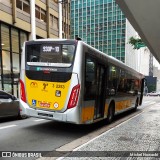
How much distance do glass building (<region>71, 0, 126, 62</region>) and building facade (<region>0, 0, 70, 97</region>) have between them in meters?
56.5

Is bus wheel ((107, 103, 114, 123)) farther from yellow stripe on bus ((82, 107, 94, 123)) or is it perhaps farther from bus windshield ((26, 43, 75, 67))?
bus windshield ((26, 43, 75, 67))

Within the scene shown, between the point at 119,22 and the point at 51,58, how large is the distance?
81.4m

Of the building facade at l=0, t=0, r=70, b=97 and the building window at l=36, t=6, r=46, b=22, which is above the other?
the building window at l=36, t=6, r=46, b=22

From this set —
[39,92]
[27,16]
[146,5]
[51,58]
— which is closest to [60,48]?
[51,58]

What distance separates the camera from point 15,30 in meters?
26.7

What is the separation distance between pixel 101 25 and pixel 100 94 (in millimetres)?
84128

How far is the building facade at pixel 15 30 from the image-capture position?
2436 cm

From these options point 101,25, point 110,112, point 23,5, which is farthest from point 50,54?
point 101,25

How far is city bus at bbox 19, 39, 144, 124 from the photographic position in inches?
364

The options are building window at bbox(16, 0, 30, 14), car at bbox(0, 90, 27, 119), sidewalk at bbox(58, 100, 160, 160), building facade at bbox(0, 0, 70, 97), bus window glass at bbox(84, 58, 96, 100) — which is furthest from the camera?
building window at bbox(16, 0, 30, 14)

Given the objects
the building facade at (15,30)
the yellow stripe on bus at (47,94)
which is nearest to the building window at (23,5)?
the building facade at (15,30)

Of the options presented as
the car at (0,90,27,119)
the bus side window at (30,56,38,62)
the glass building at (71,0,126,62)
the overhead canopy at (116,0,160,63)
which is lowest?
the car at (0,90,27,119)

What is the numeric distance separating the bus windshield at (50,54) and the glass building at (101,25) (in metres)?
Answer: 78.6

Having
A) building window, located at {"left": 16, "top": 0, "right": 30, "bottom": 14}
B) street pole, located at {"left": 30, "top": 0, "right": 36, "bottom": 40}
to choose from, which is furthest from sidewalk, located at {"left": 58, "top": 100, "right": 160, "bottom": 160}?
street pole, located at {"left": 30, "top": 0, "right": 36, "bottom": 40}
